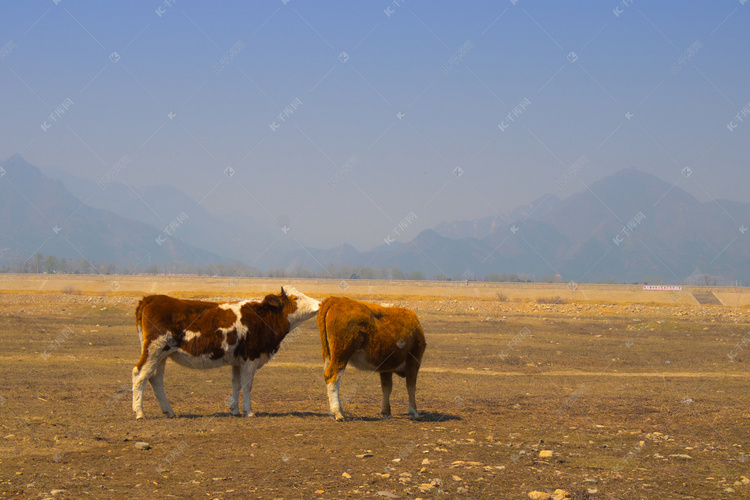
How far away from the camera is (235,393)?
13.3 metres

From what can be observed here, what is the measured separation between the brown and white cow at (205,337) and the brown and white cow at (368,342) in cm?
122

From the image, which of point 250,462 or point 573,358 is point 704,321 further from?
point 250,462

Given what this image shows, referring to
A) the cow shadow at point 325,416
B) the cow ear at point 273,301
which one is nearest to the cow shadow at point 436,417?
the cow shadow at point 325,416

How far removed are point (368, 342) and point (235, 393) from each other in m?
2.92

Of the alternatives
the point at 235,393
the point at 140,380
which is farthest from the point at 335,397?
the point at 140,380

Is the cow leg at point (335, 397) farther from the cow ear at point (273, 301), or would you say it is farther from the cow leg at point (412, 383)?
the cow ear at point (273, 301)

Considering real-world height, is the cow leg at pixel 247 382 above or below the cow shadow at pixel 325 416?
above

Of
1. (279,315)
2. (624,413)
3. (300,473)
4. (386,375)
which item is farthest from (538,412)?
(300,473)

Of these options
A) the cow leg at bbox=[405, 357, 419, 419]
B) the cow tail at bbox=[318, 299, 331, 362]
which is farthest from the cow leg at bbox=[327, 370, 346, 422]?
the cow leg at bbox=[405, 357, 419, 419]

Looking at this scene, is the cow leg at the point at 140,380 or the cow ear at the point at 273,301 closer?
the cow leg at the point at 140,380

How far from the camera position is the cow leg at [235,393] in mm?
13250

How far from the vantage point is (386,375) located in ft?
45.4

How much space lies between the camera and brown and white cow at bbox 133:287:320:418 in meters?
12.6

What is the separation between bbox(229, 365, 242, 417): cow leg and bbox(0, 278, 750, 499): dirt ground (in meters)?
0.28
